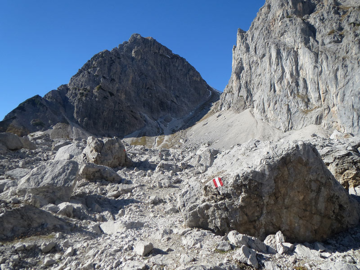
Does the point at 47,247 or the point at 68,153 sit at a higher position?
the point at 68,153

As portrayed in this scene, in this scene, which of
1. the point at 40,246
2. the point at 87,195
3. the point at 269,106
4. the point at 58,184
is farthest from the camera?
the point at 269,106

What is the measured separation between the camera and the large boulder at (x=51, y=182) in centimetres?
1383

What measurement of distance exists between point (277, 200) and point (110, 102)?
14168 centimetres

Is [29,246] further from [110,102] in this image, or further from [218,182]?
[110,102]

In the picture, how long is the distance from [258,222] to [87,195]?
11.6 metres

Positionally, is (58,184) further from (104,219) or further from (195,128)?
(195,128)

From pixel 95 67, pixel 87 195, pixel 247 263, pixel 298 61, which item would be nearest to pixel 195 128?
pixel 298 61

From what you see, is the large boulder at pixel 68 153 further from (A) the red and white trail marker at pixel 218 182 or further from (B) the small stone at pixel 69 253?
(A) the red and white trail marker at pixel 218 182

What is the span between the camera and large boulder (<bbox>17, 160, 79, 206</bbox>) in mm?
13828

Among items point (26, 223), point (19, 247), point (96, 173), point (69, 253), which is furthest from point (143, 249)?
point (96, 173)

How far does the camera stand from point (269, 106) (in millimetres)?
98750

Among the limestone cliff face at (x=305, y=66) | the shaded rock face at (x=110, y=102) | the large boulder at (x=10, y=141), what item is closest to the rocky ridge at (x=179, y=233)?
the large boulder at (x=10, y=141)

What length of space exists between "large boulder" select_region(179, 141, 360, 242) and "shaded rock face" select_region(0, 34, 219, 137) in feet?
388

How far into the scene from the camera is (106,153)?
2695 cm
